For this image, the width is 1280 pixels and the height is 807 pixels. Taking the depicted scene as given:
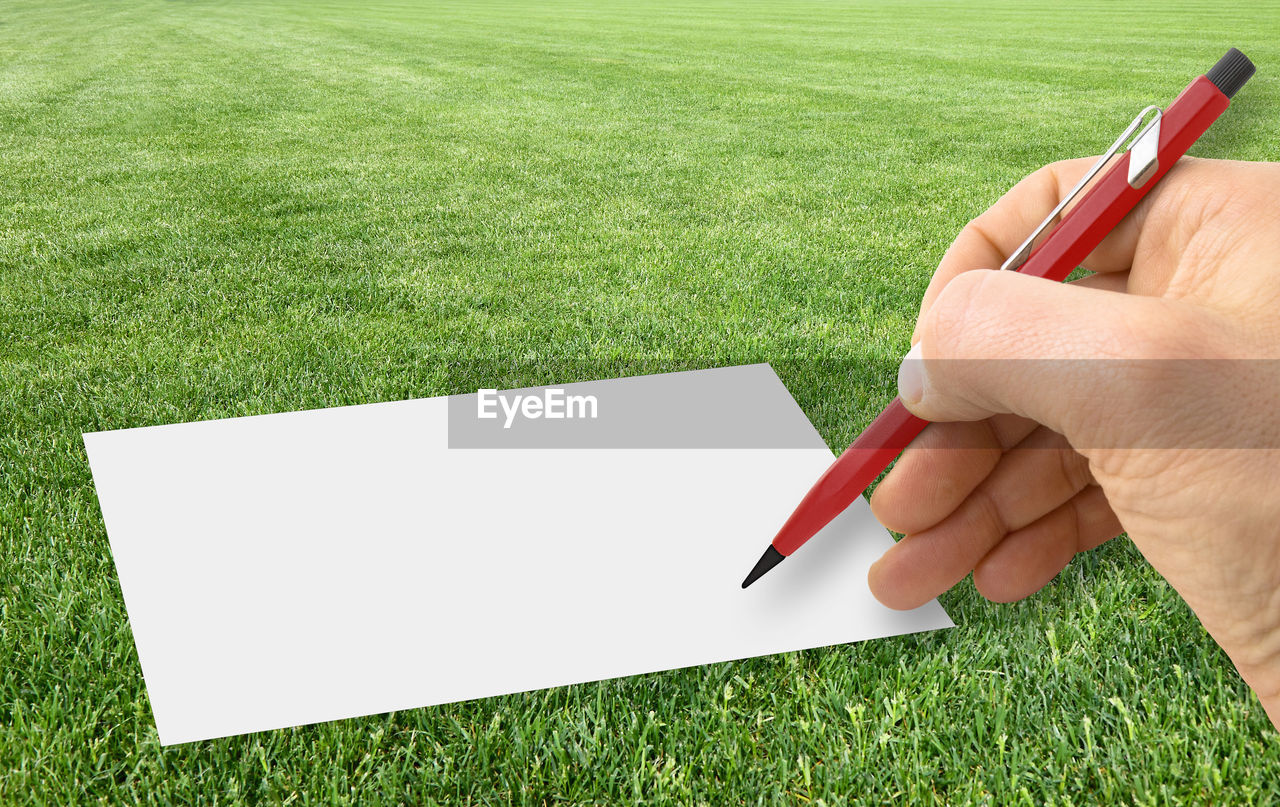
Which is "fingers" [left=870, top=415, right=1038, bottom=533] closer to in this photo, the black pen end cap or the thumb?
the thumb

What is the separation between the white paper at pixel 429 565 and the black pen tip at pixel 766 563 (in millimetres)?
46

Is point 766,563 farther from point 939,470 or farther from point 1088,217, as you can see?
point 1088,217

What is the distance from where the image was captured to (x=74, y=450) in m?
2.21

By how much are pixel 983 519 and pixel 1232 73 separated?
789 millimetres

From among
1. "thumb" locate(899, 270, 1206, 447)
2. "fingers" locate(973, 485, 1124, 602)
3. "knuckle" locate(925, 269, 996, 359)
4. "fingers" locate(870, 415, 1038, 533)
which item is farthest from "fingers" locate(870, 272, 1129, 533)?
"knuckle" locate(925, 269, 996, 359)

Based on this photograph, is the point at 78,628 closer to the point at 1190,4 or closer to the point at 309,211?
the point at 309,211

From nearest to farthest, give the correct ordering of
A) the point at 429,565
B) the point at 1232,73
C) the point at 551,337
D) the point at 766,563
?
the point at 1232,73 → the point at 766,563 → the point at 429,565 → the point at 551,337

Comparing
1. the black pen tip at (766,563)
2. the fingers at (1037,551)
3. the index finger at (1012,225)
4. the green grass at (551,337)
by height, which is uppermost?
the index finger at (1012,225)

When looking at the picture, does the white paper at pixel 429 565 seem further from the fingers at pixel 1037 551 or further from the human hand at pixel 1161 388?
the human hand at pixel 1161 388

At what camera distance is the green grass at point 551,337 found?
4.52 feet

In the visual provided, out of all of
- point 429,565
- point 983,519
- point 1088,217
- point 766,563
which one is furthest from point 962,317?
point 429,565

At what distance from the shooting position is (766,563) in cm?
172

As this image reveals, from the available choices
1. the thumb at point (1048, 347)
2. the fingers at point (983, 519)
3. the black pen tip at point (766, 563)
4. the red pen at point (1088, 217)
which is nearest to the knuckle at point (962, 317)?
the thumb at point (1048, 347)

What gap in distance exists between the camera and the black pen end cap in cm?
134
